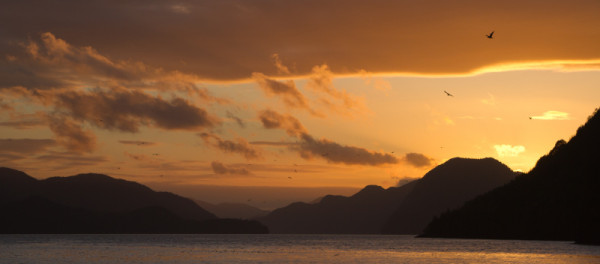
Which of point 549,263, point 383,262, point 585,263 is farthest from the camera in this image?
point 383,262

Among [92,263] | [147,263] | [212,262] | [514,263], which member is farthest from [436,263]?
[92,263]

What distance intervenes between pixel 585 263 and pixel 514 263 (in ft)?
67.1

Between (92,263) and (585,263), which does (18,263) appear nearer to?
(92,263)

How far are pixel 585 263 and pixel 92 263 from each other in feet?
319

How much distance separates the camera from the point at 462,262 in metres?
143

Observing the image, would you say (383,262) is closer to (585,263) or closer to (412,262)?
(412,262)

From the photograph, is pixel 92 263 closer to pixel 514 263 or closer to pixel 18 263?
pixel 18 263

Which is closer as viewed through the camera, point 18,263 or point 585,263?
point 585,263

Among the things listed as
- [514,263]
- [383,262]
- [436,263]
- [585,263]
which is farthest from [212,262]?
[585,263]

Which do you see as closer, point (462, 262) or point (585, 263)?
point (585, 263)

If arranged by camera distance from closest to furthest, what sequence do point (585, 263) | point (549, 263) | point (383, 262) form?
1. point (585, 263)
2. point (549, 263)
3. point (383, 262)

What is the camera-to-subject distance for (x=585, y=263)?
125 m

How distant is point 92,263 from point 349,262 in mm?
54079

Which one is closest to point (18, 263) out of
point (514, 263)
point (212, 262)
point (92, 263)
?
point (92, 263)
